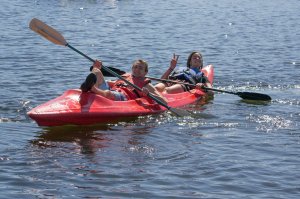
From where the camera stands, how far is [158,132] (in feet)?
29.3

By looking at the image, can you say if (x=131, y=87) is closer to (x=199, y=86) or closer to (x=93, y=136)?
(x=93, y=136)

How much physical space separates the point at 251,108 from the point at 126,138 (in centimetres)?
272

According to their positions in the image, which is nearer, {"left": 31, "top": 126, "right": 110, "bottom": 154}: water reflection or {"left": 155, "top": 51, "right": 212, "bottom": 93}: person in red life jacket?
{"left": 31, "top": 126, "right": 110, "bottom": 154}: water reflection

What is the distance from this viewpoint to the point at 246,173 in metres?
7.19

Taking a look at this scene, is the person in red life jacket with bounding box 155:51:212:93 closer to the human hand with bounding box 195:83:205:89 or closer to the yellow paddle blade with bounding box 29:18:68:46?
the human hand with bounding box 195:83:205:89

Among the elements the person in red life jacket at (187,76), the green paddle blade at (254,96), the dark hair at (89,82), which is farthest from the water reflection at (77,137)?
the green paddle blade at (254,96)

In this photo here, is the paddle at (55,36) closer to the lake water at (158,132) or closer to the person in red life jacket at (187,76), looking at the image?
the lake water at (158,132)

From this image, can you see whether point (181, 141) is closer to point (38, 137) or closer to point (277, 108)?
point (38, 137)

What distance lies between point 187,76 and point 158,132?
2.56m

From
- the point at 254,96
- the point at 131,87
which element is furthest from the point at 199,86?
the point at 131,87

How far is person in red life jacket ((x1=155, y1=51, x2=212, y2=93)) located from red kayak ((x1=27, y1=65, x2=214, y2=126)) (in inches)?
41.2

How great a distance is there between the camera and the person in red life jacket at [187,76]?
10.9m

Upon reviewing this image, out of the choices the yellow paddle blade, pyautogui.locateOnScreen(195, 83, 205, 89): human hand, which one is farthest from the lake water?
the yellow paddle blade

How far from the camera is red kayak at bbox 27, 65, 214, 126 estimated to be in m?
8.46
